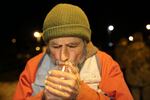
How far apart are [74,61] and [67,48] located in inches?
3.1

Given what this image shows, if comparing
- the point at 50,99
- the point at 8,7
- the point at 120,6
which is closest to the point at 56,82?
the point at 50,99

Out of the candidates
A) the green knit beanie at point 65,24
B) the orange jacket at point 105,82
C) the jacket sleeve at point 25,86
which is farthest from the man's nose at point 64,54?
the jacket sleeve at point 25,86

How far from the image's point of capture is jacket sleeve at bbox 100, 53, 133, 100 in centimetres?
218

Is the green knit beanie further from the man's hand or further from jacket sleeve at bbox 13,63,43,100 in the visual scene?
the man's hand

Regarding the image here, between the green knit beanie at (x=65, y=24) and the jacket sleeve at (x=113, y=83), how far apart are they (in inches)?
8.2

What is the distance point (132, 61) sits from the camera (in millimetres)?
6828

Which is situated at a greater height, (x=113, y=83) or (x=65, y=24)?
(x=65, y=24)

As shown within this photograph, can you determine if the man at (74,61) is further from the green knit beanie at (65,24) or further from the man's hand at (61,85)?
the man's hand at (61,85)

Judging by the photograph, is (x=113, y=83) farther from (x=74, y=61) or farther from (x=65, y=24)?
(x=65, y=24)

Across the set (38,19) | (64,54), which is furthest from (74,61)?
(38,19)

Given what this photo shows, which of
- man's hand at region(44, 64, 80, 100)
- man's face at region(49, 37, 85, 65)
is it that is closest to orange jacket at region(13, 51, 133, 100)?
man's face at region(49, 37, 85, 65)

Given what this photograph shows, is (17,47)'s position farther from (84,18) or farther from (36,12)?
(84,18)

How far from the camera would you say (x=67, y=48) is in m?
2.12

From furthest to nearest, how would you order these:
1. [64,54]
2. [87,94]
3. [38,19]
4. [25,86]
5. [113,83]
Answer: [38,19], [25,86], [113,83], [64,54], [87,94]
